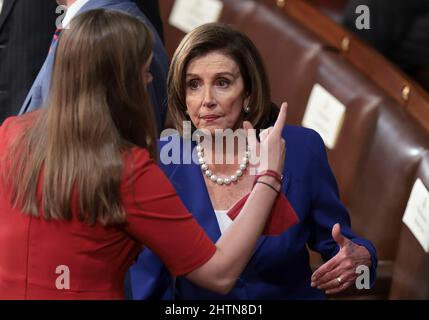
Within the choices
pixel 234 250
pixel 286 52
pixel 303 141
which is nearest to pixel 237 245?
pixel 234 250

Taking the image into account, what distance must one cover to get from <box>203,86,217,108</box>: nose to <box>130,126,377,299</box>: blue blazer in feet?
0.35

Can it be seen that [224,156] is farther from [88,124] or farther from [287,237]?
[88,124]

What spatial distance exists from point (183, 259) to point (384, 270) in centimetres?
90

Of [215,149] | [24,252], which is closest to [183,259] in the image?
[24,252]

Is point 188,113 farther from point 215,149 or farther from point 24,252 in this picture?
point 24,252

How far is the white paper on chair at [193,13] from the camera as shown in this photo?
2953mm

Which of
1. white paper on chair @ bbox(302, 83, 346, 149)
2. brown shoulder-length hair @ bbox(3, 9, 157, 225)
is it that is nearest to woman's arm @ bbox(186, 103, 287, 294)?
brown shoulder-length hair @ bbox(3, 9, 157, 225)

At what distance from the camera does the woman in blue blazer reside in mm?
1772

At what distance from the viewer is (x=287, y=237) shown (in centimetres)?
178

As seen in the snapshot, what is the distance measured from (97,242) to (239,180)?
0.39 m

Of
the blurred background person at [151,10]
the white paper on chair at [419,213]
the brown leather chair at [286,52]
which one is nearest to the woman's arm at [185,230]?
the white paper on chair at [419,213]

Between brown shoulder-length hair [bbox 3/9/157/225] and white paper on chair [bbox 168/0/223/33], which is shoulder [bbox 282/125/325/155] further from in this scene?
white paper on chair [bbox 168/0/223/33]

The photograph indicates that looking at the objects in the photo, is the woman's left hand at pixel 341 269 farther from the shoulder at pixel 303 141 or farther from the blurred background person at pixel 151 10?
the blurred background person at pixel 151 10

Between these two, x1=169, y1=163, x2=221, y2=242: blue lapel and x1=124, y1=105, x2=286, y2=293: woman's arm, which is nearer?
x1=124, y1=105, x2=286, y2=293: woman's arm
